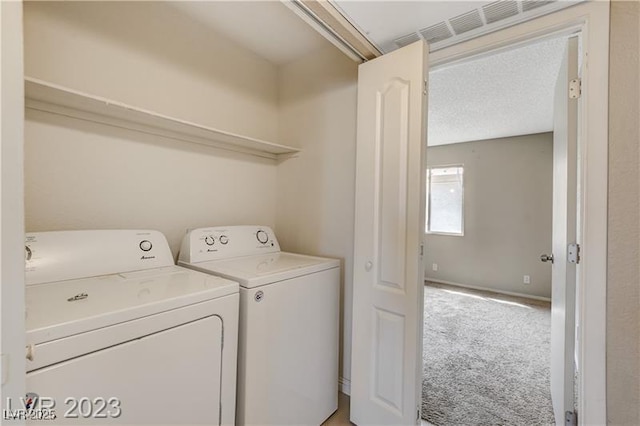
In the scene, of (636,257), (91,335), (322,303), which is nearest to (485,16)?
(636,257)

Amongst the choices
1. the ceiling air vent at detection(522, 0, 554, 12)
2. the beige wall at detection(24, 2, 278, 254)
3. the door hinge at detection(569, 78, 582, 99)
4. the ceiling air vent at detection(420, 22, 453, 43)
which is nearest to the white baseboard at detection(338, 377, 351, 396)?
the beige wall at detection(24, 2, 278, 254)

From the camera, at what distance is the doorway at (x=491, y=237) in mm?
1952

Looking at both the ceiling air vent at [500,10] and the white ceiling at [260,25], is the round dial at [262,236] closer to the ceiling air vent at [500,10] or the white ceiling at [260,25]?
the white ceiling at [260,25]

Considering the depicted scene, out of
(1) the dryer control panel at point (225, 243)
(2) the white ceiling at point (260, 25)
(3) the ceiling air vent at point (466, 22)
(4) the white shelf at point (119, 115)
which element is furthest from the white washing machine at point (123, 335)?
(3) the ceiling air vent at point (466, 22)

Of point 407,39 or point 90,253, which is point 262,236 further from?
point 407,39

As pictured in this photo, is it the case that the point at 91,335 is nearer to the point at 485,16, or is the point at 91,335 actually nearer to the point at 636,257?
the point at 636,257

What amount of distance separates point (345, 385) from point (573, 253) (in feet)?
5.05

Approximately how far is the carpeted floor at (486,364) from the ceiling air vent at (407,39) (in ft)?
7.17

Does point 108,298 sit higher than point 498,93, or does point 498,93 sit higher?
point 498,93

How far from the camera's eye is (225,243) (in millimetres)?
1752

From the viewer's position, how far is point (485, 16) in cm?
128

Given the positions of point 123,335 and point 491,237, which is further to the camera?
point 491,237

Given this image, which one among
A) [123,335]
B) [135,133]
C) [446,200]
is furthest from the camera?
[446,200]

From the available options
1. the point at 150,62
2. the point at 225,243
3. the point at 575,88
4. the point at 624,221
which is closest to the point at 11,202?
the point at 225,243
